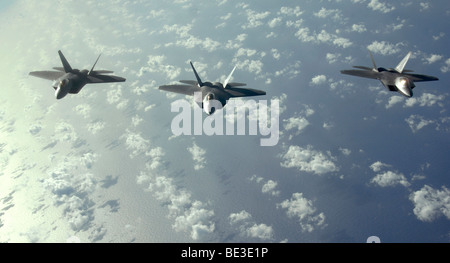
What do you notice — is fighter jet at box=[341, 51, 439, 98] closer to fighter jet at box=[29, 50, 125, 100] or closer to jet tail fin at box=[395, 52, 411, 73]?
jet tail fin at box=[395, 52, 411, 73]

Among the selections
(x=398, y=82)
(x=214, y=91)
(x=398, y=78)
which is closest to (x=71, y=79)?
(x=214, y=91)

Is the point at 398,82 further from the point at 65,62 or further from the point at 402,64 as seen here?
the point at 65,62

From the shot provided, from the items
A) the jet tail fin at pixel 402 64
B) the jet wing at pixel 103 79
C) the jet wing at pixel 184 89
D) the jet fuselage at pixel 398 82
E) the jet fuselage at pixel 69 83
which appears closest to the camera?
the jet fuselage at pixel 398 82

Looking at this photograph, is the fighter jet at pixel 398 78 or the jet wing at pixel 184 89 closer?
the fighter jet at pixel 398 78

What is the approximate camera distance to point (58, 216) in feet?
576

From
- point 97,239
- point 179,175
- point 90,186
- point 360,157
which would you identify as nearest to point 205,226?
point 179,175

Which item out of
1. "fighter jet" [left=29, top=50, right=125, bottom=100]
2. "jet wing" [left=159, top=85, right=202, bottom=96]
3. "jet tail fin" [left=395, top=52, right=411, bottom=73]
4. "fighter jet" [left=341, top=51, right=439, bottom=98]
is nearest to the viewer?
"fighter jet" [left=341, top=51, right=439, bottom=98]

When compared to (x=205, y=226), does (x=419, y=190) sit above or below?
→ above

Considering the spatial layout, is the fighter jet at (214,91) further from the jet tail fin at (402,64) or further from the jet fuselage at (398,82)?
the jet tail fin at (402,64)

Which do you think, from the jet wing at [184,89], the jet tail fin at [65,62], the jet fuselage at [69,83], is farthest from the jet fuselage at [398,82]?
the jet tail fin at [65,62]

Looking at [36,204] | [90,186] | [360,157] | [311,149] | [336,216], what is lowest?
[336,216]

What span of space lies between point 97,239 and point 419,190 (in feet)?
731

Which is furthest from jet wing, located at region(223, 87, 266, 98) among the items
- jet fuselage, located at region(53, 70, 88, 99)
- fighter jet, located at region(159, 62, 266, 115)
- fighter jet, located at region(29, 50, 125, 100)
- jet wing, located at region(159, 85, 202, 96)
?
jet fuselage, located at region(53, 70, 88, 99)
